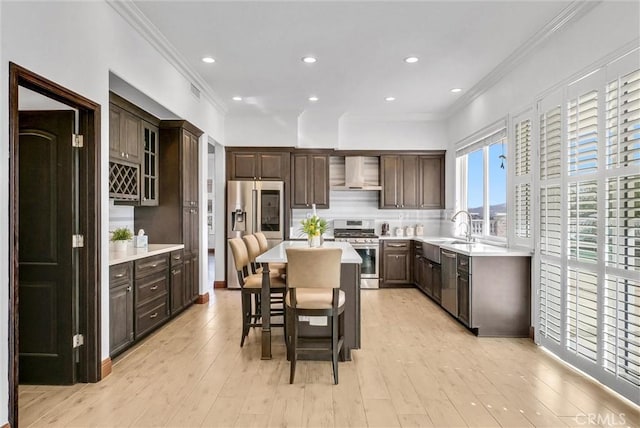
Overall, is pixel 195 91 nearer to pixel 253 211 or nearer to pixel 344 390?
pixel 253 211

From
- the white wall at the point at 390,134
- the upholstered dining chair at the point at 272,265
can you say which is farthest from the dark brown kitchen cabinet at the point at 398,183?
the upholstered dining chair at the point at 272,265

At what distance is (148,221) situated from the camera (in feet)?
17.1

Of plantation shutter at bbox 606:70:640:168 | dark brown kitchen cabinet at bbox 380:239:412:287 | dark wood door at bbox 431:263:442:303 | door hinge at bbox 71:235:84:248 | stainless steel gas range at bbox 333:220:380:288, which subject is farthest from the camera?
dark brown kitchen cabinet at bbox 380:239:412:287

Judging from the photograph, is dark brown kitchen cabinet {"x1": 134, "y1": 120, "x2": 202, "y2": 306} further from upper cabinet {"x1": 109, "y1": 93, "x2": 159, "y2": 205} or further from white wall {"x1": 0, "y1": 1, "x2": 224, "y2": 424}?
white wall {"x1": 0, "y1": 1, "x2": 224, "y2": 424}

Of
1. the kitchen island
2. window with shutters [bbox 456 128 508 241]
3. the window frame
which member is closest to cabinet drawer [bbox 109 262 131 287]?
the kitchen island

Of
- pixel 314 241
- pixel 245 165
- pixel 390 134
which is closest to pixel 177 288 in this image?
pixel 314 241

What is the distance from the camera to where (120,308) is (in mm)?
3596

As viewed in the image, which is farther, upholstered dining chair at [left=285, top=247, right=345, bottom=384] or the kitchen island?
the kitchen island

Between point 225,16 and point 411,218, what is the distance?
5179mm

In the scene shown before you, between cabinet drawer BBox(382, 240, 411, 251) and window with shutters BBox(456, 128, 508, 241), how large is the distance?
34.9 inches

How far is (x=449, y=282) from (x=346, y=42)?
308cm

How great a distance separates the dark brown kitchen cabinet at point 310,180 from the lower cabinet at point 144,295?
8.59 feet

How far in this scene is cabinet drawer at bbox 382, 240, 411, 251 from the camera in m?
7.14

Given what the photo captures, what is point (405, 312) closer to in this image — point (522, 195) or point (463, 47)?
point (522, 195)
